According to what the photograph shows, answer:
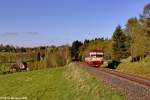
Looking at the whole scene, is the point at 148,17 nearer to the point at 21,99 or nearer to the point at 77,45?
the point at 21,99

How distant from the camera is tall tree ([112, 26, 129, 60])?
4011 inches

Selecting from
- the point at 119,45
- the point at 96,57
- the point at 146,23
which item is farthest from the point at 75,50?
the point at 96,57

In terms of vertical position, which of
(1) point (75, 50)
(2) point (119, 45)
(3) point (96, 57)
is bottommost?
(3) point (96, 57)

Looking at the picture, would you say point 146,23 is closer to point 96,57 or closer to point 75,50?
point 96,57

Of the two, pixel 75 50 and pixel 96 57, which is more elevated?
pixel 75 50

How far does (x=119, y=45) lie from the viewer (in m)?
101

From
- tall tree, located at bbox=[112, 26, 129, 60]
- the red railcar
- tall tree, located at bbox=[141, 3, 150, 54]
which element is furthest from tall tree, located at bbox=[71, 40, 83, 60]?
the red railcar

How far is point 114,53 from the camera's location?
339 feet

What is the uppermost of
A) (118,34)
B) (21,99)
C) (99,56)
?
(118,34)

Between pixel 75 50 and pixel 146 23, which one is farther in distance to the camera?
pixel 75 50

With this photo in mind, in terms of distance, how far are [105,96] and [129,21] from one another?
9136 cm

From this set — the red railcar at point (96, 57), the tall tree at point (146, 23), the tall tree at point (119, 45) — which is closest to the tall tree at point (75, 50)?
the tall tree at point (119, 45)

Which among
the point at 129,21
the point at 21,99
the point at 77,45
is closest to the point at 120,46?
the point at 129,21

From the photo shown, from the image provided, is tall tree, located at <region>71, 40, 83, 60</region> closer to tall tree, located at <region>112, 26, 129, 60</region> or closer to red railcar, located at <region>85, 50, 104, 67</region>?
tall tree, located at <region>112, 26, 129, 60</region>
